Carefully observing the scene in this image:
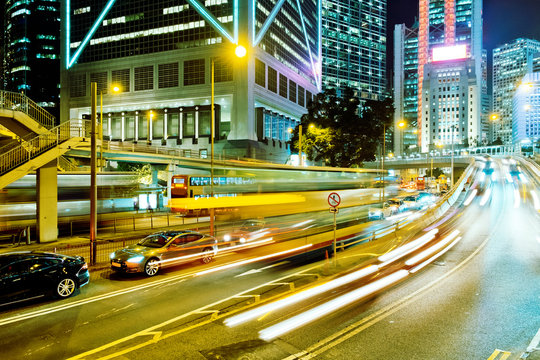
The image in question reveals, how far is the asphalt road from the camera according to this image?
7.06m

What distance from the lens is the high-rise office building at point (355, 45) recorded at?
149750mm

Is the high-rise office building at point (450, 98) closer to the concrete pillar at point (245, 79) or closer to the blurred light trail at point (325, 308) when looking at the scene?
the concrete pillar at point (245, 79)

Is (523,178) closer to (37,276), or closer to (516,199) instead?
(516,199)

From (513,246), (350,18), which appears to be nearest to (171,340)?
(513,246)

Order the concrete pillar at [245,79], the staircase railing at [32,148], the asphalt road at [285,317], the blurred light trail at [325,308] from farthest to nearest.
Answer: the concrete pillar at [245,79] → the staircase railing at [32,148] → the blurred light trail at [325,308] → the asphalt road at [285,317]

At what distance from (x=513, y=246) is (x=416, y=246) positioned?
4.88m

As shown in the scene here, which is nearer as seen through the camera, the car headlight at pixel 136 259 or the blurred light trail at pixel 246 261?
the car headlight at pixel 136 259

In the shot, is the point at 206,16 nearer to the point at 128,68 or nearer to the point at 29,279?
the point at 128,68

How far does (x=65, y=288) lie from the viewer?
35.0 feet

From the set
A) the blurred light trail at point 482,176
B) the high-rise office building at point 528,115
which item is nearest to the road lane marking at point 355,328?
the blurred light trail at point 482,176

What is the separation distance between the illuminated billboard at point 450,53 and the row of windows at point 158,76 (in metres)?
136

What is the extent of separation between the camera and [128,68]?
75375 mm

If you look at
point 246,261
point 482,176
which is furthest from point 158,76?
point 246,261

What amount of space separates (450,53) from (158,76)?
5772 inches
